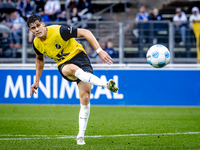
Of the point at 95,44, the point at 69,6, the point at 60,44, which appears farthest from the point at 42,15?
the point at 95,44

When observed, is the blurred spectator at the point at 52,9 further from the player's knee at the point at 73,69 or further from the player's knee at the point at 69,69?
the player's knee at the point at 73,69

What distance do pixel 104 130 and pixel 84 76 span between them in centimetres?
196

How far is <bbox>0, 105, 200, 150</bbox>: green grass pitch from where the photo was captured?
4957mm

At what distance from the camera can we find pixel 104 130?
21.1 feet

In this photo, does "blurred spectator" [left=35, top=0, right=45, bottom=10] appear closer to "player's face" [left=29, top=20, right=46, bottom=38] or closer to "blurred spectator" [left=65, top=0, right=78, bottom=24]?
"blurred spectator" [left=65, top=0, right=78, bottom=24]

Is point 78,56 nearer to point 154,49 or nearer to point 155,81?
point 154,49

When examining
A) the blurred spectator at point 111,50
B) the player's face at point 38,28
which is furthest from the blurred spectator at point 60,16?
the player's face at point 38,28

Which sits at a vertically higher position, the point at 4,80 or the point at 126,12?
the point at 126,12

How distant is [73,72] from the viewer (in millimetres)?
4977

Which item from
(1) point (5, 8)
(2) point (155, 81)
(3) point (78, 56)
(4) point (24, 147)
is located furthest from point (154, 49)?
(1) point (5, 8)

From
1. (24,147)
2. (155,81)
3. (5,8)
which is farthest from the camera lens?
(5,8)

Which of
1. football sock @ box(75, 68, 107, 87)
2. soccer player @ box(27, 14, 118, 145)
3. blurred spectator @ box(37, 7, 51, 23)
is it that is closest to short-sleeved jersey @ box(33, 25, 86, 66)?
soccer player @ box(27, 14, 118, 145)

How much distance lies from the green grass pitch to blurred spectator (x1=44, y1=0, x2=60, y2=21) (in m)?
5.77

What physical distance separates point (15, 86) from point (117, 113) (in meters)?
3.95
